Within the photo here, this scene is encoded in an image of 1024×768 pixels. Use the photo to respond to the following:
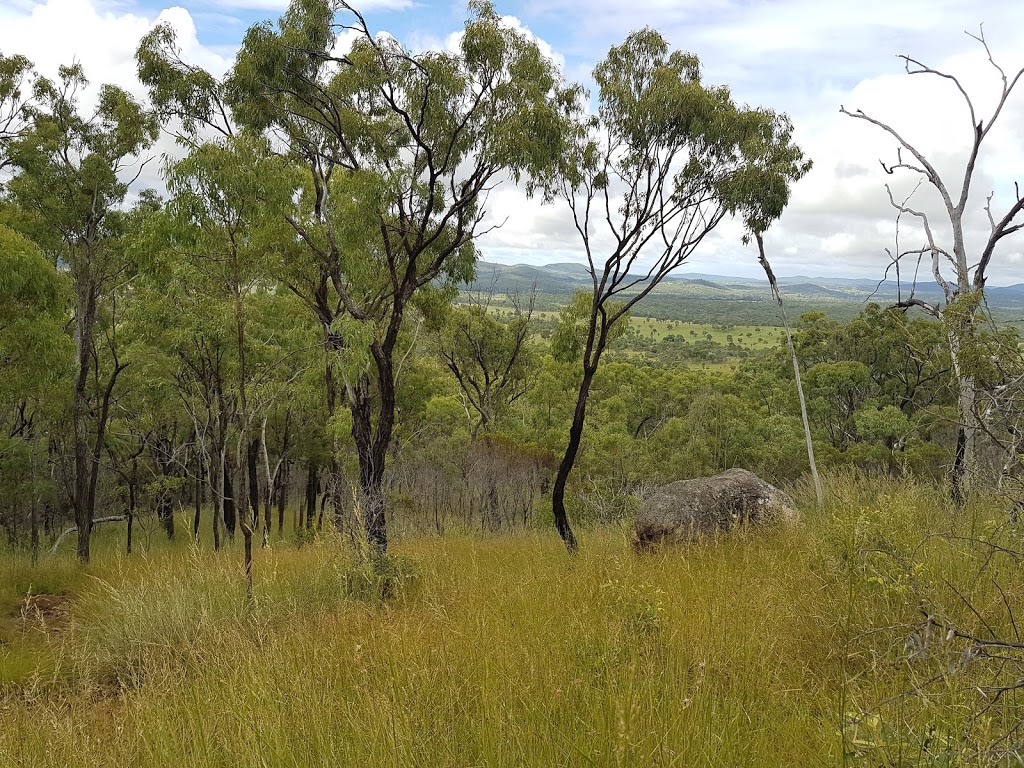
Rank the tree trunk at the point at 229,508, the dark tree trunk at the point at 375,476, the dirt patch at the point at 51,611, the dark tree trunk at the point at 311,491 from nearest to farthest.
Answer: the dark tree trunk at the point at 375,476 < the dirt patch at the point at 51,611 < the tree trunk at the point at 229,508 < the dark tree trunk at the point at 311,491

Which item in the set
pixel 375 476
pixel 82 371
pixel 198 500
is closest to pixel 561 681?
pixel 375 476

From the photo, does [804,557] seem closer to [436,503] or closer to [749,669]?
[749,669]

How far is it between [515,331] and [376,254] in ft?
44.1

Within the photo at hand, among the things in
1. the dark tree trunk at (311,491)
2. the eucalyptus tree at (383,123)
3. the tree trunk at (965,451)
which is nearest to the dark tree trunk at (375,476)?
the eucalyptus tree at (383,123)

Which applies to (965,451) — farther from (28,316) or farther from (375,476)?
(28,316)

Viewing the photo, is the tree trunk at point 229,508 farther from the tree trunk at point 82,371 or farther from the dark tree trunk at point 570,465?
the dark tree trunk at point 570,465

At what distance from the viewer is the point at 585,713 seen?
3180mm

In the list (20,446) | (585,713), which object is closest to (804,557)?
(585,713)

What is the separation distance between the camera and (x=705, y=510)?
900cm

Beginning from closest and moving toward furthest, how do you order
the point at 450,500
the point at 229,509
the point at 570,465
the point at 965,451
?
the point at 965,451 < the point at 570,465 < the point at 450,500 < the point at 229,509

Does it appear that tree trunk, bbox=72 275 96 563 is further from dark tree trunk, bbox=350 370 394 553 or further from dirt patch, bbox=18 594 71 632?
dark tree trunk, bbox=350 370 394 553

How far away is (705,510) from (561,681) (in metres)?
6.11

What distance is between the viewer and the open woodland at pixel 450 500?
126 inches

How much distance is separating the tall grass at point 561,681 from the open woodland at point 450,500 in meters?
0.04
